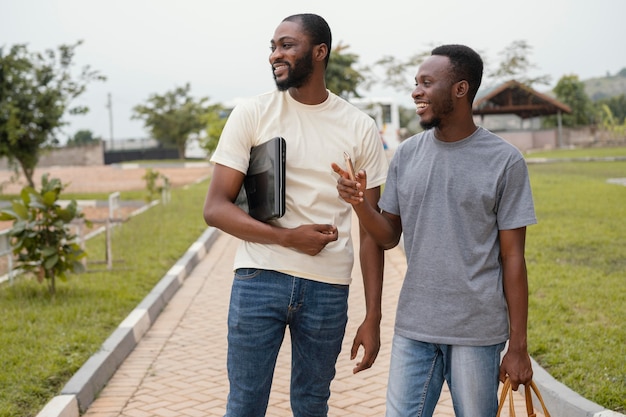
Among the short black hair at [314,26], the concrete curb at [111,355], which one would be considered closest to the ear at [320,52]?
the short black hair at [314,26]

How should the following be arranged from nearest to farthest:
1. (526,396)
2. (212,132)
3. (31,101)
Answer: (526,396) → (31,101) → (212,132)

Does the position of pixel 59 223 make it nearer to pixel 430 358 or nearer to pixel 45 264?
pixel 45 264

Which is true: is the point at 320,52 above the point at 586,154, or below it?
above

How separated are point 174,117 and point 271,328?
5900 centimetres

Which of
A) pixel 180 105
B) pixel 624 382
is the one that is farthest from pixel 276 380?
pixel 180 105

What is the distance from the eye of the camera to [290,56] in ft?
10.9

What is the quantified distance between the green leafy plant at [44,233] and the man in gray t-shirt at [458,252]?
5817 millimetres

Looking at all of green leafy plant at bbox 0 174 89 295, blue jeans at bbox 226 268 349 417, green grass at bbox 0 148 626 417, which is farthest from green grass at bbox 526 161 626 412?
green leafy plant at bbox 0 174 89 295

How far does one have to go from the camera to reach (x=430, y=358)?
10.5ft

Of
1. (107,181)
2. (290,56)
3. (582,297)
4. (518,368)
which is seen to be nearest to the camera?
(518,368)

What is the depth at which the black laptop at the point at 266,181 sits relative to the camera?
10.5ft

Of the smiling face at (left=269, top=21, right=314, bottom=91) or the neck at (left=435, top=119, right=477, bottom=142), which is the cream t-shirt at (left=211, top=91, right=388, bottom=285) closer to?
the smiling face at (left=269, top=21, right=314, bottom=91)

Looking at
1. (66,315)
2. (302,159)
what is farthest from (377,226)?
(66,315)

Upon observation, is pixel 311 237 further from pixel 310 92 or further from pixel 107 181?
pixel 107 181
